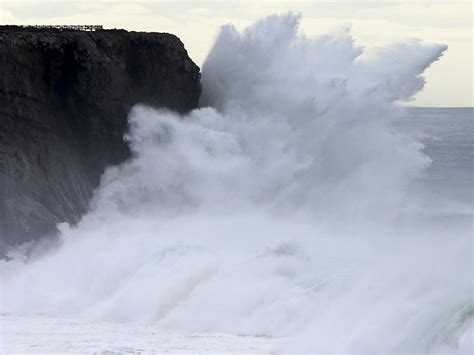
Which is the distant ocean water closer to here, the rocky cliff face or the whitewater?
the whitewater

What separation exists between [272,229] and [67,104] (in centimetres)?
631

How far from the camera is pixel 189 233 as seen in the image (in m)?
32.3

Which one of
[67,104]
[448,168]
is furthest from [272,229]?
[448,168]

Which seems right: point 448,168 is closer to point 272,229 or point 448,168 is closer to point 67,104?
point 272,229

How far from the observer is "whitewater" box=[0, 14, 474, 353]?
76.8ft

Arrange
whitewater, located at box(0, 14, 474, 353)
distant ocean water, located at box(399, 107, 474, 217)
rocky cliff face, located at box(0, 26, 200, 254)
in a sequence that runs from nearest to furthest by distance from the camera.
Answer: whitewater, located at box(0, 14, 474, 353), rocky cliff face, located at box(0, 26, 200, 254), distant ocean water, located at box(399, 107, 474, 217)

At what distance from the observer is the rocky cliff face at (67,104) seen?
104ft

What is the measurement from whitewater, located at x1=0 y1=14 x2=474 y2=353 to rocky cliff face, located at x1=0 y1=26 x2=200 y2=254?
537 mm

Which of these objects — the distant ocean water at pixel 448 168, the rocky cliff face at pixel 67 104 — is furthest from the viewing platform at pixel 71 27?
the distant ocean water at pixel 448 168

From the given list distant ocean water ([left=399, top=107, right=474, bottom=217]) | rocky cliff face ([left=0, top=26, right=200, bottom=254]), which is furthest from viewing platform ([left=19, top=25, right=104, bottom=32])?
distant ocean water ([left=399, top=107, right=474, bottom=217])

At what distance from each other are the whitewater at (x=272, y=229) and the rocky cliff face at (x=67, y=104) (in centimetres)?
54

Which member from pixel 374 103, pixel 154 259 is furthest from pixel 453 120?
pixel 154 259

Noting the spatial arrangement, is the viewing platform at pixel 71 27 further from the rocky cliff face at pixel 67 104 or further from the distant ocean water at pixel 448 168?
the distant ocean water at pixel 448 168

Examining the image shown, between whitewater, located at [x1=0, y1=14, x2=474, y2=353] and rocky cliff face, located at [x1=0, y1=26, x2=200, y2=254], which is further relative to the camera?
rocky cliff face, located at [x1=0, y1=26, x2=200, y2=254]
